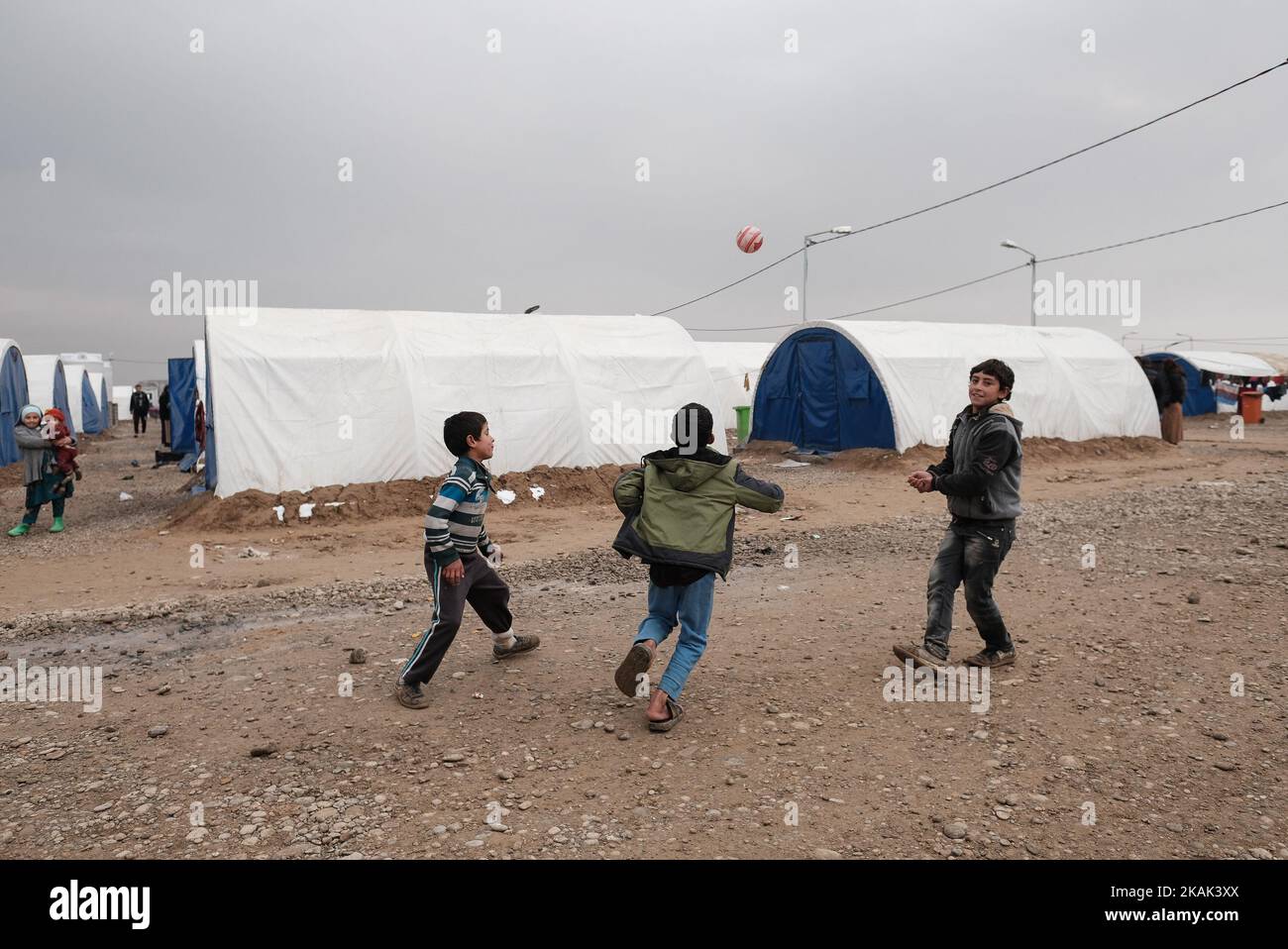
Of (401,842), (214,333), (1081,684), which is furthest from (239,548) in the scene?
(1081,684)

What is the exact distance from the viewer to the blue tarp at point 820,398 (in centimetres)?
1795

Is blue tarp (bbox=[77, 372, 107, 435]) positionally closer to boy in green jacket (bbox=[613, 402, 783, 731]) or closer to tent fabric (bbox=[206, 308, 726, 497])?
tent fabric (bbox=[206, 308, 726, 497])

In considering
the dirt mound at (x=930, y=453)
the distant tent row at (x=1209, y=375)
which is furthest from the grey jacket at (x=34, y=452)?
Answer: the distant tent row at (x=1209, y=375)

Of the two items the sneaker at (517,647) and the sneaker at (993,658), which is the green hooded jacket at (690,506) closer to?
the sneaker at (517,647)

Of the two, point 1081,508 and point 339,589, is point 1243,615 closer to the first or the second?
point 1081,508

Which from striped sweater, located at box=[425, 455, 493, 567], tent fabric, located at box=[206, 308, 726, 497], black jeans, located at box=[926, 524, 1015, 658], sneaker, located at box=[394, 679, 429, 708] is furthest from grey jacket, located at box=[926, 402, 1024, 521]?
tent fabric, located at box=[206, 308, 726, 497]

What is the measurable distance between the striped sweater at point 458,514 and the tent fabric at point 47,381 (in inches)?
1015

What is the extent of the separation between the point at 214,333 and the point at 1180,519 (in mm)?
13063

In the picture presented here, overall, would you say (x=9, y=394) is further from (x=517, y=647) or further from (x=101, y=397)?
(x=101, y=397)

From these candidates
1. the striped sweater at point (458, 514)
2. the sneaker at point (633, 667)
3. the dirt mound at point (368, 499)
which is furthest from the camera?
the dirt mound at point (368, 499)

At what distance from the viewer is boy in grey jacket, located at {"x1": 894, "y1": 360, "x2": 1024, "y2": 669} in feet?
15.2

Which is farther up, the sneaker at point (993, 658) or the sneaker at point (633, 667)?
the sneaker at point (633, 667)

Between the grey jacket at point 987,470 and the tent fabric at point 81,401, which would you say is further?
the tent fabric at point 81,401
